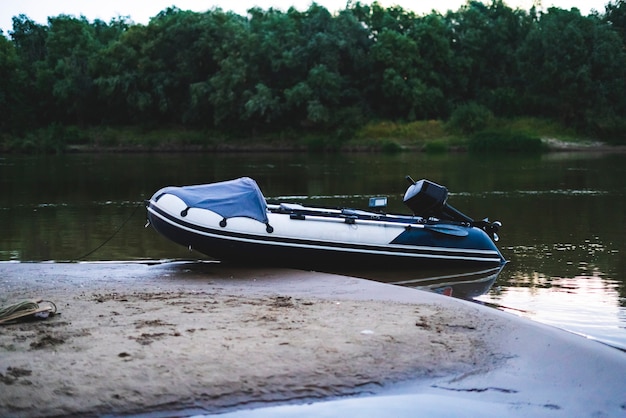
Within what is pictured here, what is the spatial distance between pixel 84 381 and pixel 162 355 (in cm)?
78

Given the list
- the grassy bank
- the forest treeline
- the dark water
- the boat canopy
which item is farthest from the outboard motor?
the forest treeline

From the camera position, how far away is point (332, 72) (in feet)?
204

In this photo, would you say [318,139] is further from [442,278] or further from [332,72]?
[442,278]

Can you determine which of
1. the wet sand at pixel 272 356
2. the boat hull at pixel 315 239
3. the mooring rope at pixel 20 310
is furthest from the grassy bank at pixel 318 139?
the mooring rope at pixel 20 310

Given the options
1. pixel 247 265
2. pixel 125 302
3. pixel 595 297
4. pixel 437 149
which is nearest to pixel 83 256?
pixel 247 265

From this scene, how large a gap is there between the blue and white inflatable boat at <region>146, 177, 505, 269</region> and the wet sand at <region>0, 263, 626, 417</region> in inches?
104

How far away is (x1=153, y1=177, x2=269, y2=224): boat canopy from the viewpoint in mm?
12617

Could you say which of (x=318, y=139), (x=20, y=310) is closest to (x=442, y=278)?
(x=20, y=310)

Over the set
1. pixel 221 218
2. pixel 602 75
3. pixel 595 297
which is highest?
pixel 602 75

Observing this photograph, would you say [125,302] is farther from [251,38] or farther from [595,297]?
[251,38]

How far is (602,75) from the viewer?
57.3 metres

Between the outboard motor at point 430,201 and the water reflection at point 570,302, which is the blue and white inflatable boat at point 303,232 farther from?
the water reflection at point 570,302

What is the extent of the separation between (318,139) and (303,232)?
47210mm

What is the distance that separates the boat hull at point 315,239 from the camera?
12539 millimetres
